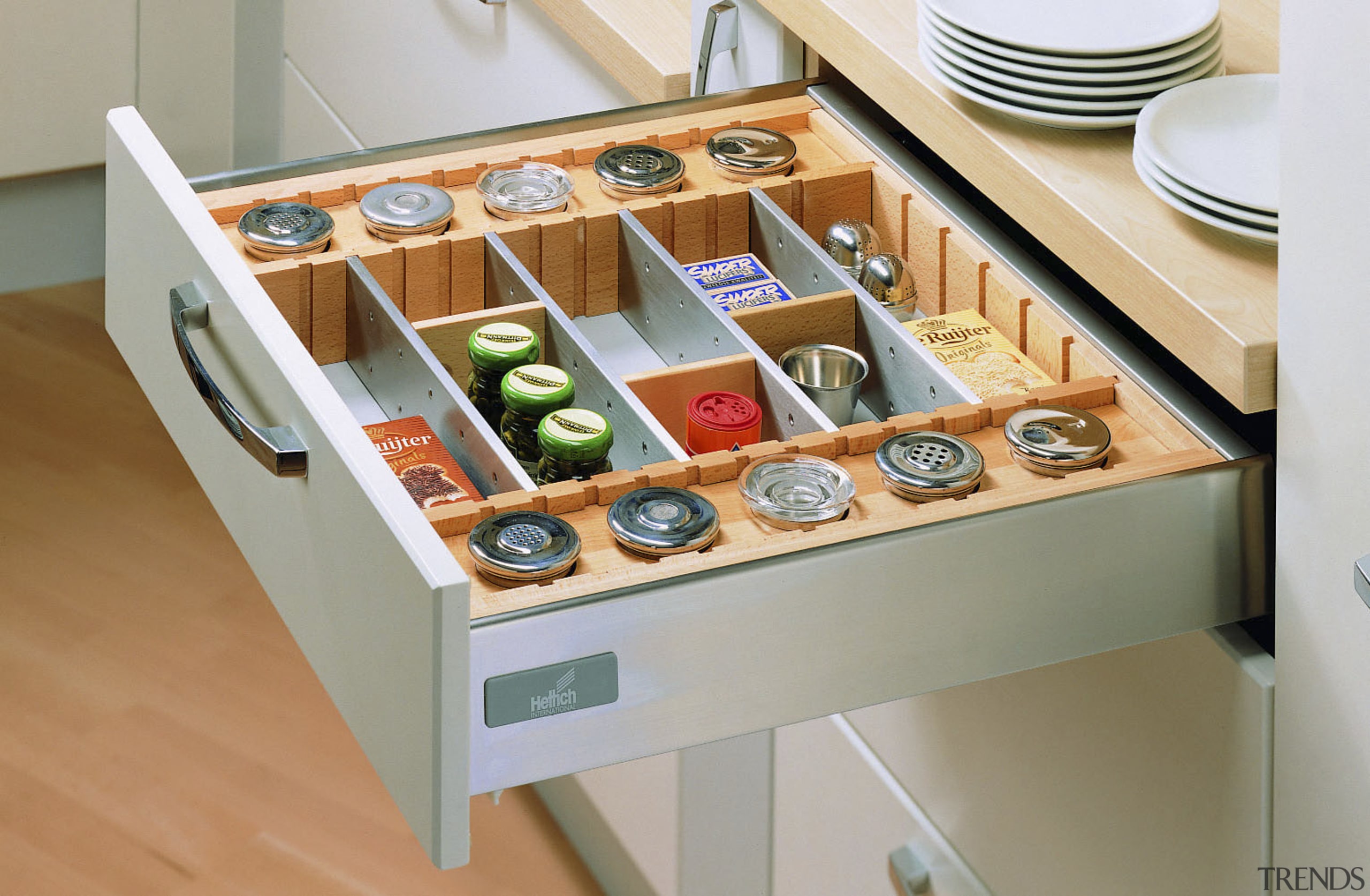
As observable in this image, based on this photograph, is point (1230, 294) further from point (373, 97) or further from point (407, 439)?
point (373, 97)

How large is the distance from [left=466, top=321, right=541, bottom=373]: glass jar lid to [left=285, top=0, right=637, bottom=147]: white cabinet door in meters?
0.64

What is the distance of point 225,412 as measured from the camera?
2.93 feet

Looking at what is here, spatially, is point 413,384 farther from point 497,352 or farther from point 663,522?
point 663,522

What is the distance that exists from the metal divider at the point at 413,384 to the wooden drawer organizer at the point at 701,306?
2cm

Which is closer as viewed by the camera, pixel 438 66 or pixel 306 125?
pixel 438 66

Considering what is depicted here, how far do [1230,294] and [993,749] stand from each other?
16.7 inches

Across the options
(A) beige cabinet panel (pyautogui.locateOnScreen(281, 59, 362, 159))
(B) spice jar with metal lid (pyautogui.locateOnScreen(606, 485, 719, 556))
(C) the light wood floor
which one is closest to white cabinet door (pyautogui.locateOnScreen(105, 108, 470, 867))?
(B) spice jar with metal lid (pyautogui.locateOnScreen(606, 485, 719, 556))

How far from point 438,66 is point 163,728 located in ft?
3.04

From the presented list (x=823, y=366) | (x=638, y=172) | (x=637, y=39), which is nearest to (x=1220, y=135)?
(x=823, y=366)

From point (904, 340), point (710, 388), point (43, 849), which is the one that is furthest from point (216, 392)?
point (43, 849)

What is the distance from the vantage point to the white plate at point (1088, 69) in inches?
41.1

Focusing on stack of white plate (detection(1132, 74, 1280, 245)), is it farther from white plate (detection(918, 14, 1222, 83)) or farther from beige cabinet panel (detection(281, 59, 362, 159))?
beige cabinet panel (detection(281, 59, 362, 159))

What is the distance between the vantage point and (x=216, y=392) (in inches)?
35.8

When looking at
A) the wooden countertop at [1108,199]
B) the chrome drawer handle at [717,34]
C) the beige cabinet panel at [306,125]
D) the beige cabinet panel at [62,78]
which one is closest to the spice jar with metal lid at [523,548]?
the wooden countertop at [1108,199]
